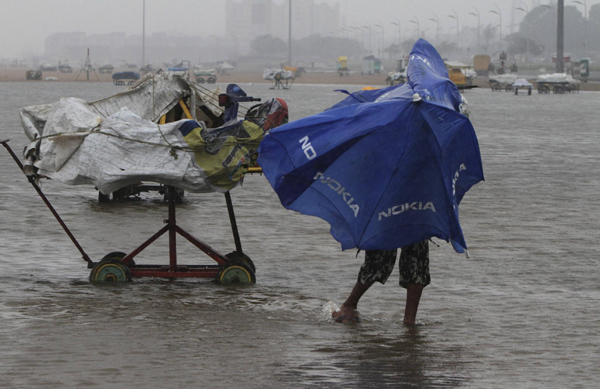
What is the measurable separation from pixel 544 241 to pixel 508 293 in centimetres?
242

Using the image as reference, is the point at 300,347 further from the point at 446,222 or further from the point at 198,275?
the point at 198,275

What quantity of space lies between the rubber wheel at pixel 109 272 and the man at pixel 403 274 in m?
1.75

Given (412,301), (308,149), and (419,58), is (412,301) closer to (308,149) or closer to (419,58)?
(308,149)

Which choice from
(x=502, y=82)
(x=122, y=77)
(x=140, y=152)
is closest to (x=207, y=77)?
(x=122, y=77)

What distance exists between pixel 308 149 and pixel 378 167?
0.42 m

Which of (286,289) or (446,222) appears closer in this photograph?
(446,222)

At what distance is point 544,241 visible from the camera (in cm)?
946

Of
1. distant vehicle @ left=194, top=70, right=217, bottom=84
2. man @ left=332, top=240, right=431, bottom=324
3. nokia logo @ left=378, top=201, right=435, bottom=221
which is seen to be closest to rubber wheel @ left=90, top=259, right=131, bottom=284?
man @ left=332, top=240, right=431, bottom=324

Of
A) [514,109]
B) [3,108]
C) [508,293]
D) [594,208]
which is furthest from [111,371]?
[514,109]

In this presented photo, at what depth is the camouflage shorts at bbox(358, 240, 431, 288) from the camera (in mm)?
5914

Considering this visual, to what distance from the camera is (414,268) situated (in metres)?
5.93

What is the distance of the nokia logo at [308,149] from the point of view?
5.62m

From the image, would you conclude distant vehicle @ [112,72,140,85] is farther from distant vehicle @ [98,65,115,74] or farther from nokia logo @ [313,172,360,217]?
nokia logo @ [313,172,360,217]

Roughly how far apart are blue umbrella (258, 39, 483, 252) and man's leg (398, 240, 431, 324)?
0.25 m
